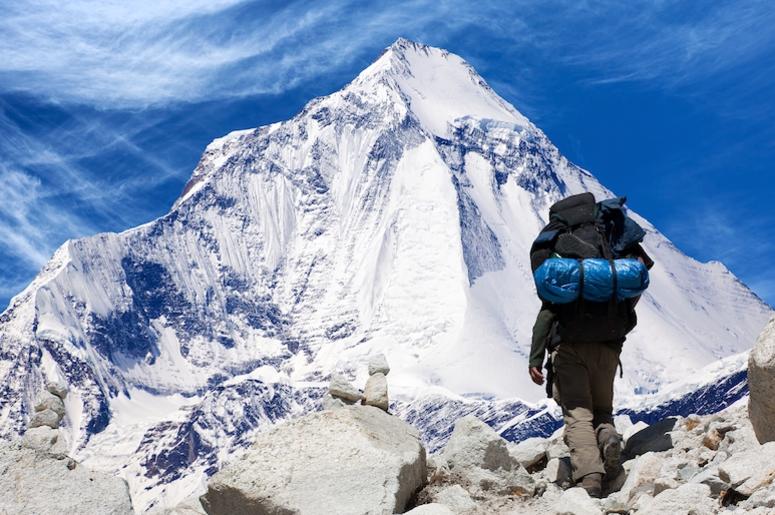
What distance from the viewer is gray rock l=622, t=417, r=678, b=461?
41.2 feet

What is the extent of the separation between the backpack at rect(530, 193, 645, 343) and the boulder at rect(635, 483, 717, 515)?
273 cm

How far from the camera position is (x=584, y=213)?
12.2m

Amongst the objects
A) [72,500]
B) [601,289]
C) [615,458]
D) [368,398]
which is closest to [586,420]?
[615,458]

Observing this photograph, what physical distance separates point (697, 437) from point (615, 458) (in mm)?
1075

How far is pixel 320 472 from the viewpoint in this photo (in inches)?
418

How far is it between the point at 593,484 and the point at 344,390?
298cm

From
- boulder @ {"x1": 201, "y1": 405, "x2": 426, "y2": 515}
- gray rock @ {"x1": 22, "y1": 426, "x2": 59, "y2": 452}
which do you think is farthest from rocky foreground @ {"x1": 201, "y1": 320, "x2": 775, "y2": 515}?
gray rock @ {"x1": 22, "y1": 426, "x2": 59, "y2": 452}

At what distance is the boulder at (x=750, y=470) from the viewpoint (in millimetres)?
8977

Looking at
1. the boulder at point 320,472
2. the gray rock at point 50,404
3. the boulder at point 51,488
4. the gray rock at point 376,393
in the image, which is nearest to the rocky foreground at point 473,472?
the boulder at point 320,472

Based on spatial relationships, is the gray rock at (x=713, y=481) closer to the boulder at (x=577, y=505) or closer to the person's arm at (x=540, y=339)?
the boulder at (x=577, y=505)

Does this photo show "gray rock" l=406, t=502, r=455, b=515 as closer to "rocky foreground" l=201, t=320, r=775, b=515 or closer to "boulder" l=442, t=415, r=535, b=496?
"rocky foreground" l=201, t=320, r=775, b=515

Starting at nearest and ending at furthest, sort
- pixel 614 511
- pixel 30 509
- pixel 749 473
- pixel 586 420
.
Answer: pixel 749 473
pixel 614 511
pixel 30 509
pixel 586 420

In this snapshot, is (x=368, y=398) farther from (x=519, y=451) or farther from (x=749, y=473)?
(x=749, y=473)

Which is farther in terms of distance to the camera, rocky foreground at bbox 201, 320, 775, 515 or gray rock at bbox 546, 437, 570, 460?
gray rock at bbox 546, 437, 570, 460
